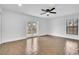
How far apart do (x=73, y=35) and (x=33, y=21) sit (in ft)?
A: 2.40

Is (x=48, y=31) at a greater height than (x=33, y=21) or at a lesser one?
lesser

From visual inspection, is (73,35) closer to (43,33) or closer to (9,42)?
(43,33)

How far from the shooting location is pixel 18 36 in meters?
1.50

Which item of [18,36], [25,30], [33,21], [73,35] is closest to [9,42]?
[18,36]
